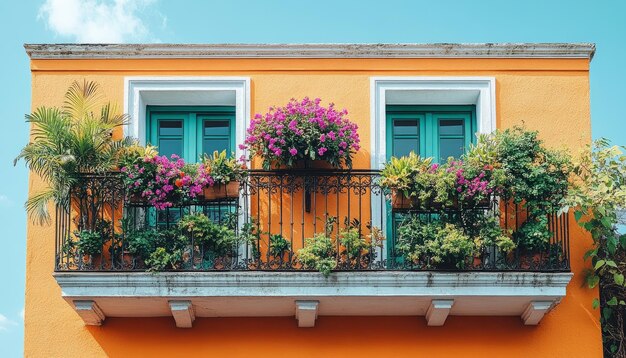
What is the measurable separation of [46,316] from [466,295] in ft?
16.9

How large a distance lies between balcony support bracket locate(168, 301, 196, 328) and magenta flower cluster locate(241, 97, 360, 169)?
1.98 meters

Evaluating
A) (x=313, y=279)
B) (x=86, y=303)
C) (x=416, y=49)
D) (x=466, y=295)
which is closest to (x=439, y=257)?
(x=466, y=295)

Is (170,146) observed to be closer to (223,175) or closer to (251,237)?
(223,175)

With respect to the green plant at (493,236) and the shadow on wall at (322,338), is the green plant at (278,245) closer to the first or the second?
the shadow on wall at (322,338)

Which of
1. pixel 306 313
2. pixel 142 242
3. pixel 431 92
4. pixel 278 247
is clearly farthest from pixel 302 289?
pixel 431 92

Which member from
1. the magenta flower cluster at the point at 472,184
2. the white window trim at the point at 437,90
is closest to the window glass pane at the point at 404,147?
the white window trim at the point at 437,90

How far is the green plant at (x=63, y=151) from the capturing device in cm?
1527

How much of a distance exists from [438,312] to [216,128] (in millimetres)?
3900

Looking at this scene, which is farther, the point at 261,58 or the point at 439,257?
the point at 261,58

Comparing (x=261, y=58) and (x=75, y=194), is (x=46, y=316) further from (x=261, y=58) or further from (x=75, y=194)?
(x=261, y=58)

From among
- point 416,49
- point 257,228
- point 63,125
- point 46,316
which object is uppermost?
point 416,49

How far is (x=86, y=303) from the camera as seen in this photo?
14.9 metres

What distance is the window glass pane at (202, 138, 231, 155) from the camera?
16.5 metres

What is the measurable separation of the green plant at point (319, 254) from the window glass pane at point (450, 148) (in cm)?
230
